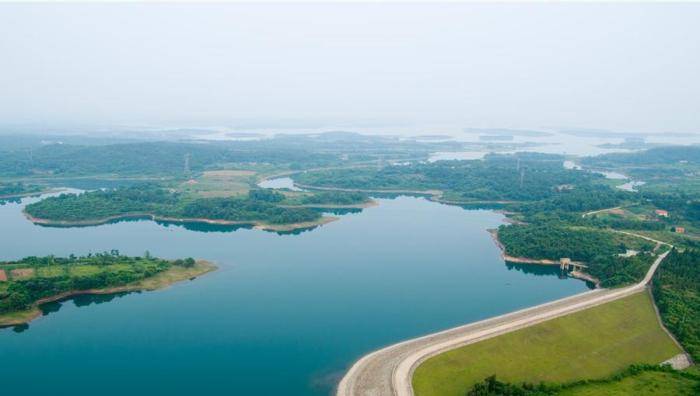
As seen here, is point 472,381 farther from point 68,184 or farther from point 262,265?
point 68,184

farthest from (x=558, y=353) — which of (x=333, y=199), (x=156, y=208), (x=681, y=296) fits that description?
(x=156, y=208)

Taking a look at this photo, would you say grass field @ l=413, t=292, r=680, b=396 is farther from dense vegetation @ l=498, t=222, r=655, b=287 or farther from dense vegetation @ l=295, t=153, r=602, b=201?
dense vegetation @ l=295, t=153, r=602, b=201

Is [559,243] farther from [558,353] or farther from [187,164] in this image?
[187,164]

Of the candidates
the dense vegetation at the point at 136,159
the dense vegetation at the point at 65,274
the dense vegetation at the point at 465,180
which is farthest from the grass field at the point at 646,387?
the dense vegetation at the point at 136,159

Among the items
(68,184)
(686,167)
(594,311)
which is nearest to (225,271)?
(594,311)

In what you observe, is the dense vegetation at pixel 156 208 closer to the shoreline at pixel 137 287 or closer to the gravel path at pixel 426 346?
the shoreline at pixel 137 287
